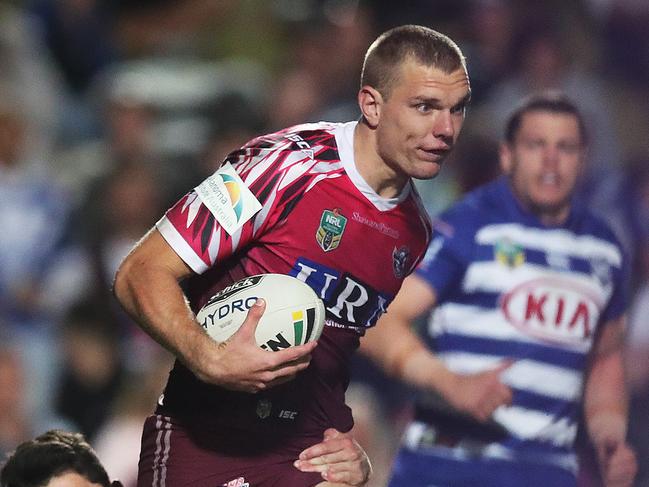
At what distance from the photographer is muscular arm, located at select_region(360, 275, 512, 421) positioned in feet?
19.5

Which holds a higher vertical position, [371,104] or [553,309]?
[371,104]

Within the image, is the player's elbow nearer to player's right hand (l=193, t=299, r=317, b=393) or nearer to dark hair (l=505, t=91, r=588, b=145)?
player's right hand (l=193, t=299, r=317, b=393)

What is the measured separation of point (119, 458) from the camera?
7332mm

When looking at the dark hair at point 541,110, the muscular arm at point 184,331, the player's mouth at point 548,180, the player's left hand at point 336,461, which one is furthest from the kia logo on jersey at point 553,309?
the muscular arm at point 184,331

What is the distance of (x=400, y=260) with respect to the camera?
4.58 m

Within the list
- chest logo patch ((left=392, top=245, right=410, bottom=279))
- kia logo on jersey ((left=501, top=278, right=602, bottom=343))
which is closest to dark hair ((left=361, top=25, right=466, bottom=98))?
chest logo patch ((left=392, top=245, right=410, bottom=279))

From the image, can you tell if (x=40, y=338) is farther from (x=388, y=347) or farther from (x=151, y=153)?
(x=388, y=347)

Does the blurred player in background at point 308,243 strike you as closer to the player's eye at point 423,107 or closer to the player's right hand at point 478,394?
the player's eye at point 423,107

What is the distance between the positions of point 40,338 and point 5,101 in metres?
1.97

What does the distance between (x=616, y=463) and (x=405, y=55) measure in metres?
2.78

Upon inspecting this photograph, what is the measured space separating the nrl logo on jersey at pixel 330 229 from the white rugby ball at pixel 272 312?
0.78 feet

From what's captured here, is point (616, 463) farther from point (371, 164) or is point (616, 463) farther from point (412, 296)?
point (371, 164)

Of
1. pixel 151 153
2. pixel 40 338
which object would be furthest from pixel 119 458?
pixel 151 153

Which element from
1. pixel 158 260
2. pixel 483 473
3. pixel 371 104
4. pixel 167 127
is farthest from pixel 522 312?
pixel 167 127
